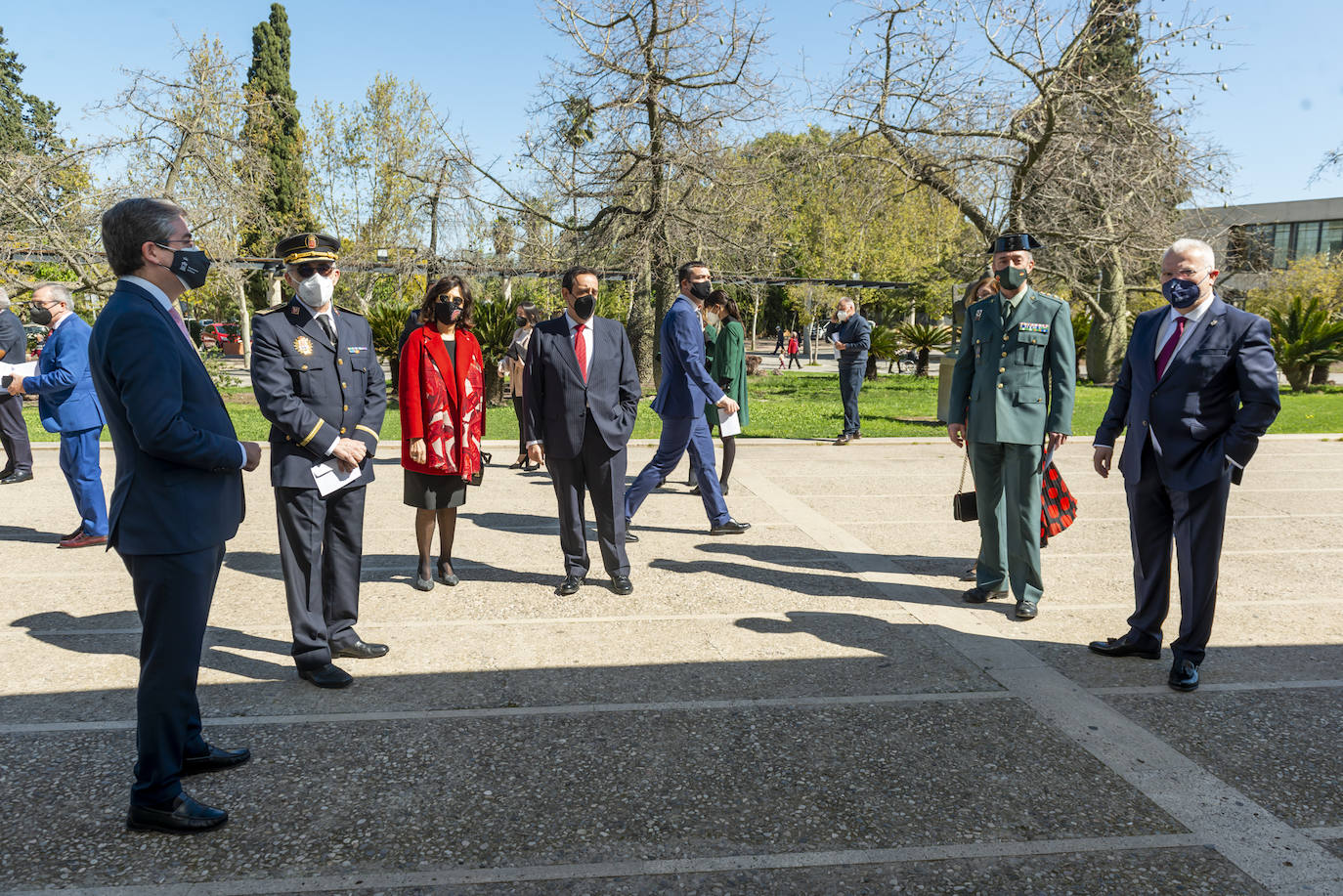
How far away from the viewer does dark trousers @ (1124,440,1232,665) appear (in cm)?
452

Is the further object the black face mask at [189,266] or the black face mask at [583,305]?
the black face mask at [583,305]

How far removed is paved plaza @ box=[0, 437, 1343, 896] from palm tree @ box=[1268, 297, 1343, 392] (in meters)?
18.5

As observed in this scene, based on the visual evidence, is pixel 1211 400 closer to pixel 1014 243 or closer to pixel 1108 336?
pixel 1014 243

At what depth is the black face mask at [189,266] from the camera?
321 cm

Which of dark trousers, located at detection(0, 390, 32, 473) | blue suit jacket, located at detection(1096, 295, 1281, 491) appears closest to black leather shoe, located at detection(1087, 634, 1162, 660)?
blue suit jacket, located at detection(1096, 295, 1281, 491)

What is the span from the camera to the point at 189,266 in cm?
324

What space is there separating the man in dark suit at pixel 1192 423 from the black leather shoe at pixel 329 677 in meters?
3.69

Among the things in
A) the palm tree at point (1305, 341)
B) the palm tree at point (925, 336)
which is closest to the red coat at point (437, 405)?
the palm tree at point (925, 336)

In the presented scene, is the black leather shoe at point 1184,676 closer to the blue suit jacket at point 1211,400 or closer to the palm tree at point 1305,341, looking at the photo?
the blue suit jacket at point 1211,400

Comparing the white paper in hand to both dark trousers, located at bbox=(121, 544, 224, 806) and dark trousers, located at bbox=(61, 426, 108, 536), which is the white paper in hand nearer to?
dark trousers, located at bbox=(121, 544, 224, 806)

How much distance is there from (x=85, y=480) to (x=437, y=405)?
10.8 feet

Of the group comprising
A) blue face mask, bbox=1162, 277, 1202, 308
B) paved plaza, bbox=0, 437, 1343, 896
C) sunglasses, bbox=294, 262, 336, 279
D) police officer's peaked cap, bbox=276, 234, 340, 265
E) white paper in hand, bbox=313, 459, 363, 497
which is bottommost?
paved plaza, bbox=0, 437, 1343, 896

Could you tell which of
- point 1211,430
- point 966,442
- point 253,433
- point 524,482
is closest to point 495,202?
point 253,433

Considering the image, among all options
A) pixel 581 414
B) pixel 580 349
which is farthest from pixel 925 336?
pixel 581 414
